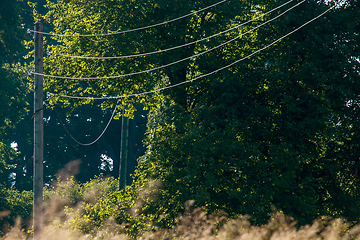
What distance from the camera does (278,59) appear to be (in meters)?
13.8

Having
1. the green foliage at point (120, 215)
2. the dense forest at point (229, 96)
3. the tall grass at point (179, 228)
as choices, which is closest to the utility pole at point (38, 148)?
the tall grass at point (179, 228)

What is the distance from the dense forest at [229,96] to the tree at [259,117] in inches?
1.6

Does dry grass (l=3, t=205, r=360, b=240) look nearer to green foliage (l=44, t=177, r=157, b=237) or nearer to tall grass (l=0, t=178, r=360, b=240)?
tall grass (l=0, t=178, r=360, b=240)

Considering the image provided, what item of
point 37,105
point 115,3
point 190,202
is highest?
point 115,3

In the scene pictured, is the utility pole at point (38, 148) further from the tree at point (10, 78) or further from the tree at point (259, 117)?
the tree at point (10, 78)

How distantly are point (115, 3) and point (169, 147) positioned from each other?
6141 mm

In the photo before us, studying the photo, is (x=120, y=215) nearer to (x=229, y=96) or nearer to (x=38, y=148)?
(x=38, y=148)

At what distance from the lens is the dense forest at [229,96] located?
42.7 feet

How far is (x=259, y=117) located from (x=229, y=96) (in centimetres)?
125

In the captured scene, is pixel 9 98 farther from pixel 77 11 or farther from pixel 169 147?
pixel 169 147

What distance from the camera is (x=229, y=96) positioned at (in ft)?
45.4

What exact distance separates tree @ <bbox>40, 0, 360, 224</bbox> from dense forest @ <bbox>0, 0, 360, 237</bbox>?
0.14ft

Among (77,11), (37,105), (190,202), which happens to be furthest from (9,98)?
(190,202)

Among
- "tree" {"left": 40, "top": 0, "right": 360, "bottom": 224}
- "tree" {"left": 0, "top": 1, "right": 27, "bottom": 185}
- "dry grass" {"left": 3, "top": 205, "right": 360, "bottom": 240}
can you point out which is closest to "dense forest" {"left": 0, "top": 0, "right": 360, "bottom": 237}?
"tree" {"left": 40, "top": 0, "right": 360, "bottom": 224}
